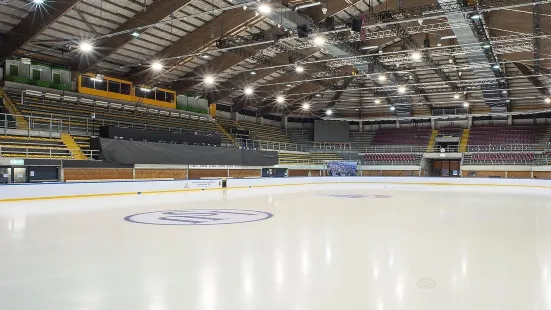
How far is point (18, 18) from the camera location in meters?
17.6

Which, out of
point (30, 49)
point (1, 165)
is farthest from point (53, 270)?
point (30, 49)

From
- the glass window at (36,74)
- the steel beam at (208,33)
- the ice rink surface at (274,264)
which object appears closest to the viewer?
the ice rink surface at (274,264)

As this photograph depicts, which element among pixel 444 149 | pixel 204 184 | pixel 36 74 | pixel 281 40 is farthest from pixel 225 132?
pixel 444 149

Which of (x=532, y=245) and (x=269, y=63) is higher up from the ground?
(x=269, y=63)

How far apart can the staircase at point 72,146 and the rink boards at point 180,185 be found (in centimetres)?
446

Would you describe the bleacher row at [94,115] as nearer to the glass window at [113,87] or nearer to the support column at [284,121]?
the glass window at [113,87]

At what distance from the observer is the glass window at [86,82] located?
2434 cm

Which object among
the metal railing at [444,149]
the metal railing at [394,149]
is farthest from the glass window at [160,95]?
the metal railing at [444,149]

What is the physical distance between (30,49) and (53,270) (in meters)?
20.0

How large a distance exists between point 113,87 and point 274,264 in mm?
23700

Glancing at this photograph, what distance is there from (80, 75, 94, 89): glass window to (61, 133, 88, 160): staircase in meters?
4.44

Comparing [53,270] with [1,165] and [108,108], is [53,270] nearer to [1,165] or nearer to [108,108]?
[1,165]

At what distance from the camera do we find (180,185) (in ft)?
63.2

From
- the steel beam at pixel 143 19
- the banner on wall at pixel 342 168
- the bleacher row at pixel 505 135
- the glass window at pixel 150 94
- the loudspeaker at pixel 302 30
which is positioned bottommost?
the banner on wall at pixel 342 168
